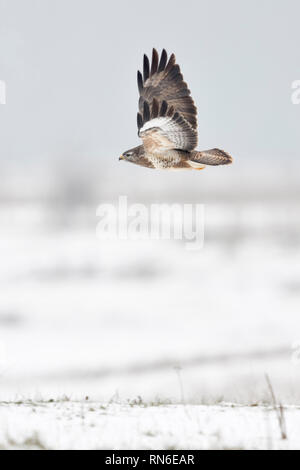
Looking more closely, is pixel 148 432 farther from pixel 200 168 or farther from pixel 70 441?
pixel 200 168

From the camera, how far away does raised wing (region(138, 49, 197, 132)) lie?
1031 cm

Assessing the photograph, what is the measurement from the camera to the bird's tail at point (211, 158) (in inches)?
390

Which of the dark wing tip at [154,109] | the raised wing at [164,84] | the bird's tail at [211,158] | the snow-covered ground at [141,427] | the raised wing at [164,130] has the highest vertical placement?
the raised wing at [164,84]

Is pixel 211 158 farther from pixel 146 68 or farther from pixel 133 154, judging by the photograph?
pixel 146 68

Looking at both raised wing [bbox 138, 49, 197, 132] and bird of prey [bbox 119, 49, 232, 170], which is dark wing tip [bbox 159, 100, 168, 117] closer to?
bird of prey [bbox 119, 49, 232, 170]

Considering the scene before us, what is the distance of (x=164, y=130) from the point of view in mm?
9742

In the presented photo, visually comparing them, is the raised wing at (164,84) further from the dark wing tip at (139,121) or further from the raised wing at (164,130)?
the raised wing at (164,130)

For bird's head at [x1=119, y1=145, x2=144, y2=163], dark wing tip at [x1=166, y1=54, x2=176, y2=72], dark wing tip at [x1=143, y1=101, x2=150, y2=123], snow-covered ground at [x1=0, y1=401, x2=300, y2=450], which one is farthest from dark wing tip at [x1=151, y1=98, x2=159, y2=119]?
→ snow-covered ground at [x1=0, y1=401, x2=300, y2=450]

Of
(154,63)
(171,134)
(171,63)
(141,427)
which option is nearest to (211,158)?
(171,134)

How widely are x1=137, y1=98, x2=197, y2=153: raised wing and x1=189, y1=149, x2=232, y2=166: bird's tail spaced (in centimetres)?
22

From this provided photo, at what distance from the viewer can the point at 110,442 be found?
612cm

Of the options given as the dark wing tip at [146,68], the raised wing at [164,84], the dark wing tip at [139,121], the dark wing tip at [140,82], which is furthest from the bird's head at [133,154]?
the dark wing tip at [146,68]
